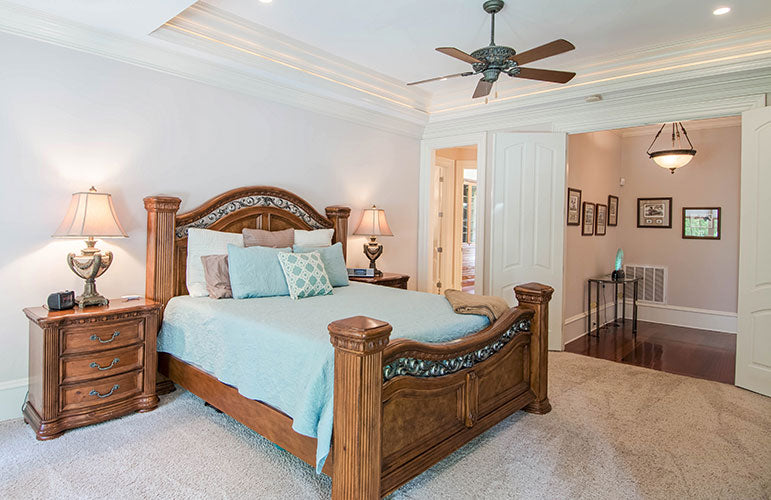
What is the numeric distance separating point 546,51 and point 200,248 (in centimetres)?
267

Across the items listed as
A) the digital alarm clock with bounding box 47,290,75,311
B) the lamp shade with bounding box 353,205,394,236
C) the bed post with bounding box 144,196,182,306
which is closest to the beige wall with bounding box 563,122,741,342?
the lamp shade with bounding box 353,205,394,236

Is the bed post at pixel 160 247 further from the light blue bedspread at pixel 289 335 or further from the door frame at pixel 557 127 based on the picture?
the door frame at pixel 557 127

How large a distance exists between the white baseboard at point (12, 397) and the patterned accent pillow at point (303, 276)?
1733mm

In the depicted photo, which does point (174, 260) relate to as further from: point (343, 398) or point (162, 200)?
point (343, 398)

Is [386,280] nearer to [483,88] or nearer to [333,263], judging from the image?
[333,263]

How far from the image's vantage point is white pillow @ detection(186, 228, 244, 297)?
3.26m

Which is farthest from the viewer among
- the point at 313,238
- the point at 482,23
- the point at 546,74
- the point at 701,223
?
the point at 701,223

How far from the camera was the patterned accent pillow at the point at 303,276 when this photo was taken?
3227mm

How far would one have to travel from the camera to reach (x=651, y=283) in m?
6.25

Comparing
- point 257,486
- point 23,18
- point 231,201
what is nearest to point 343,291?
point 231,201

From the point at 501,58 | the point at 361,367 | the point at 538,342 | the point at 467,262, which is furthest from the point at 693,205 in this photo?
the point at 361,367

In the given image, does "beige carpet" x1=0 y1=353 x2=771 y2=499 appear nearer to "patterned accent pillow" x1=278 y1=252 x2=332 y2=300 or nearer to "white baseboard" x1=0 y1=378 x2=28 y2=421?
"white baseboard" x1=0 y1=378 x2=28 y2=421

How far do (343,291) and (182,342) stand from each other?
1.19 meters

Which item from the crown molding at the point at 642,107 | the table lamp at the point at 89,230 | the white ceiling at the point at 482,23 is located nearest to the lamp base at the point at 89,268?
the table lamp at the point at 89,230
